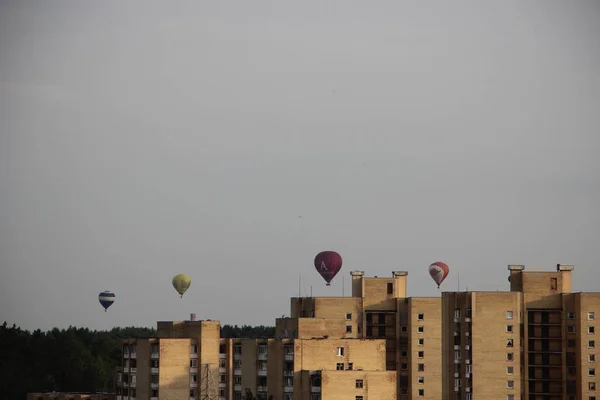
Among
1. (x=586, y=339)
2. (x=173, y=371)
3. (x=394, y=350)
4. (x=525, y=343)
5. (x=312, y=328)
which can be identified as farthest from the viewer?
(x=394, y=350)

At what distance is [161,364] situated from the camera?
12306cm

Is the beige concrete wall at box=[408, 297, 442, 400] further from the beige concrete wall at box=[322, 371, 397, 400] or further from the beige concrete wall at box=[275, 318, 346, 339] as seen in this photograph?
the beige concrete wall at box=[322, 371, 397, 400]

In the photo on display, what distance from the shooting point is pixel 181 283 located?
16275cm

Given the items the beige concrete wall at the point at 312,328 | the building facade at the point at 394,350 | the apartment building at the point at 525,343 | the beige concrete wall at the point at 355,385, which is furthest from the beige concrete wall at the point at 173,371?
the apartment building at the point at 525,343

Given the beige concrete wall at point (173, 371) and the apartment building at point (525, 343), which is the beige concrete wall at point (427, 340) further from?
the beige concrete wall at point (173, 371)

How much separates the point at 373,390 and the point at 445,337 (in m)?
20.6

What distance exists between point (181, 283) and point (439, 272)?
3031cm

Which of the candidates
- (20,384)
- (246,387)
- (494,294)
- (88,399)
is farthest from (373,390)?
(20,384)

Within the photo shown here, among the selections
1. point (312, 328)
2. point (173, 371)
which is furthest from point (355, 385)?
point (173, 371)

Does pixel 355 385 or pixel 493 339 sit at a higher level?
pixel 493 339

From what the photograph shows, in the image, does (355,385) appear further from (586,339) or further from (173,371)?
(586,339)

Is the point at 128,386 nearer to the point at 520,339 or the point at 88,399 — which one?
the point at 88,399

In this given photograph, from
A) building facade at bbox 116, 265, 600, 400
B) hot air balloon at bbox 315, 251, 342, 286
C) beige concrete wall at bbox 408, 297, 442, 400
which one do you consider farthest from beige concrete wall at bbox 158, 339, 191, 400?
hot air balloon at bbox 315, 251, 342, 286

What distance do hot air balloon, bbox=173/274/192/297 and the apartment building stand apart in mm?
39279
